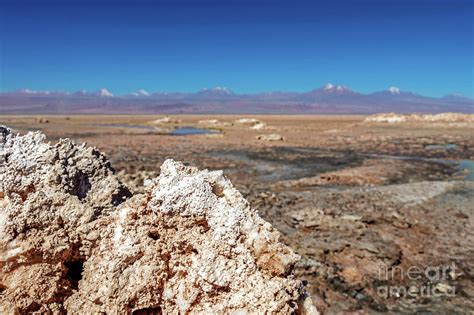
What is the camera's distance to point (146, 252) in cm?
271

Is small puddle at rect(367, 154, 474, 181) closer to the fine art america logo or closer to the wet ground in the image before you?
the wet ground

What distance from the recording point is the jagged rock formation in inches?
102

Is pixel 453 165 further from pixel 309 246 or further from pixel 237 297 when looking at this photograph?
pixel 237 297

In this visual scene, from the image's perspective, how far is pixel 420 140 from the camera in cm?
3306

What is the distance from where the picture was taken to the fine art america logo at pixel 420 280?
251 inches

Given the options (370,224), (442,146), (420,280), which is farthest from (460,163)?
(420,280)

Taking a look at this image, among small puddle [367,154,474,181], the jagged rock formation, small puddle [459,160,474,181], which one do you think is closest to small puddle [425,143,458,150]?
small puddle [367,154,474,181]

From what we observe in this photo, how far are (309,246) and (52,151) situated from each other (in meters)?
5.95

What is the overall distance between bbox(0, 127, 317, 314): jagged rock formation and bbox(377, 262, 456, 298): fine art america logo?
4418 millimetres

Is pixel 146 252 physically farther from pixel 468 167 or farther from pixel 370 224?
pixel 468 167

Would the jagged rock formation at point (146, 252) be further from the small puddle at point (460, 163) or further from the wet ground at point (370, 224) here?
the small puddle at point (460, 163)

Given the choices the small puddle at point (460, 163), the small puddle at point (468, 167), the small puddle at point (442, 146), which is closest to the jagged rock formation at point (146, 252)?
the small puddle at point (468, 167)

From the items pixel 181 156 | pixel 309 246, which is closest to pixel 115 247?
pixel 309 246

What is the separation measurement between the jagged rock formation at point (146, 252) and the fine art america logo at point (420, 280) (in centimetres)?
442
